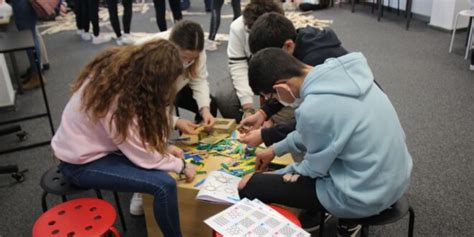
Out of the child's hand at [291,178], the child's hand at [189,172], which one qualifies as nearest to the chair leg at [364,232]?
the child's hand at [291,178]

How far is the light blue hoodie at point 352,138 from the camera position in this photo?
138 cm

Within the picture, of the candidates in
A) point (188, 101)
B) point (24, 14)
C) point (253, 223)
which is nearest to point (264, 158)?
point (253, 223)

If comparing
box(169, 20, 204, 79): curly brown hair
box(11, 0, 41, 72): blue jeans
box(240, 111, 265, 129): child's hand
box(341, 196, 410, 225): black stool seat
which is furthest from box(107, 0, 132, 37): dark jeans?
box(341, 196, 410, 225): black stool seat

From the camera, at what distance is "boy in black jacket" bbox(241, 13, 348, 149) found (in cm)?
193

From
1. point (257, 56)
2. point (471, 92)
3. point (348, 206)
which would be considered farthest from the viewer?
point (471, 92)

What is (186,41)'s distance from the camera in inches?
81.7

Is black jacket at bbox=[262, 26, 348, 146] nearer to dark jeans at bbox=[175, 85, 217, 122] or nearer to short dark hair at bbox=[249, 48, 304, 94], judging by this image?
short dark hair at bbox=[249, 48, 304, 94]

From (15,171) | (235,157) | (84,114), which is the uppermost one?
(84,114)

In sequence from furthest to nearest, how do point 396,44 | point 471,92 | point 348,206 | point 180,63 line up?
point 396,44 < point 471,92 < point 180,63 < point 348,206

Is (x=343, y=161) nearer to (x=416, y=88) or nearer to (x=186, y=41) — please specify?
(x=186, y=41)

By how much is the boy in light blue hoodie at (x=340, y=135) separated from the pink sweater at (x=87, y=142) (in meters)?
0.52

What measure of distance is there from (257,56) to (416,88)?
2.63 m

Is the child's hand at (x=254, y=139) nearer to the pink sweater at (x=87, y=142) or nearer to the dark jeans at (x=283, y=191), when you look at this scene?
the dark jeans at (x=283, y=191)

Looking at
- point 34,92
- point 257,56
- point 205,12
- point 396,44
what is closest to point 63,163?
point 257,56
